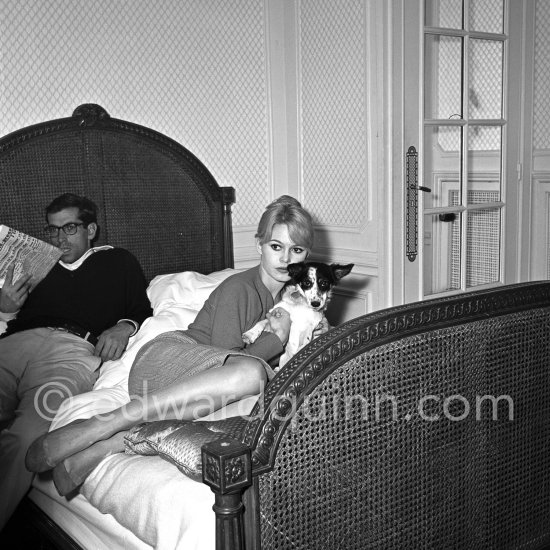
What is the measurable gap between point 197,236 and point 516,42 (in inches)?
72.8

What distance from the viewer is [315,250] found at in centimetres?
375

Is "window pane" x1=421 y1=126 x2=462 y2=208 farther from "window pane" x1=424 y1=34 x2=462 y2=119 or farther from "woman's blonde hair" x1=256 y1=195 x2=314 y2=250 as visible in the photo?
"woman's blonde hair" x1=256 y1=195 x2=314 y2=250

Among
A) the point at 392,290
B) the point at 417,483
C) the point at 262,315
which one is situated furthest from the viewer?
the point at 392,290

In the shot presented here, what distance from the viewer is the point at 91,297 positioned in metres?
2.99

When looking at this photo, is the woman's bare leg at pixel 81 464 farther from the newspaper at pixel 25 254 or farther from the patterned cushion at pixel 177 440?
the newspaper at pixel 25 254

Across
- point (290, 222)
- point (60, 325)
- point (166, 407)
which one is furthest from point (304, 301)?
point (60, 325)

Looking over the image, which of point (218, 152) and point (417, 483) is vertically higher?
point (218, 152)

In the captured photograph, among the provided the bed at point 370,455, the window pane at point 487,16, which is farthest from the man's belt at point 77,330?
the window pane at point 487,16

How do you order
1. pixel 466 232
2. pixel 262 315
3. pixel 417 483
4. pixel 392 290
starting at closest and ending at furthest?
pixel 417 483, pixel 262 315, pixel 392 290, pixel 466 232

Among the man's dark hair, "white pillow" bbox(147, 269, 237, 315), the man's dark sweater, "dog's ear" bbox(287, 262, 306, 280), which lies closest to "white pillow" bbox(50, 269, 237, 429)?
"white pillow" bbox(147, 269, 237, 315)

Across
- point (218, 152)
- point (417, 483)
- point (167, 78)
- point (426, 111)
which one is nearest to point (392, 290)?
point (426, 111)

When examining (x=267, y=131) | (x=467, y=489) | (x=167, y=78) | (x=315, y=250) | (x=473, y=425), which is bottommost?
(x=467, y=489)

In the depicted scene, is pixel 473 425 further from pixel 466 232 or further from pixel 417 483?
pixel 466 232

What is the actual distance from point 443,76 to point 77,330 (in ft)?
6.53
